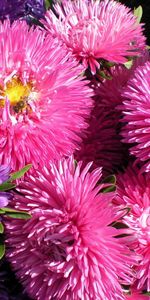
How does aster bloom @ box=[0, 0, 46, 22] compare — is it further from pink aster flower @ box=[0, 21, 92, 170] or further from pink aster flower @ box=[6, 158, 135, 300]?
pink aster flower @ box=[6, 158, 135, 300]

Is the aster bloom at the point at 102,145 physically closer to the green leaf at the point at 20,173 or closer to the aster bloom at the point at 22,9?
the green leaf at the point at 20,173

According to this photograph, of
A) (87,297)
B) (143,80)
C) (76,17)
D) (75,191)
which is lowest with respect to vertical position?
(87,297)

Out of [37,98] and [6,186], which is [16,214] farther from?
[37,98]

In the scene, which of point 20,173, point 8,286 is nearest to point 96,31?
point 20,173

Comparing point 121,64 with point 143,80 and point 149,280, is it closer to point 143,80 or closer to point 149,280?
point 143,80

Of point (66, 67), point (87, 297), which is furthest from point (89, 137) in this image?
point (87, 297)
